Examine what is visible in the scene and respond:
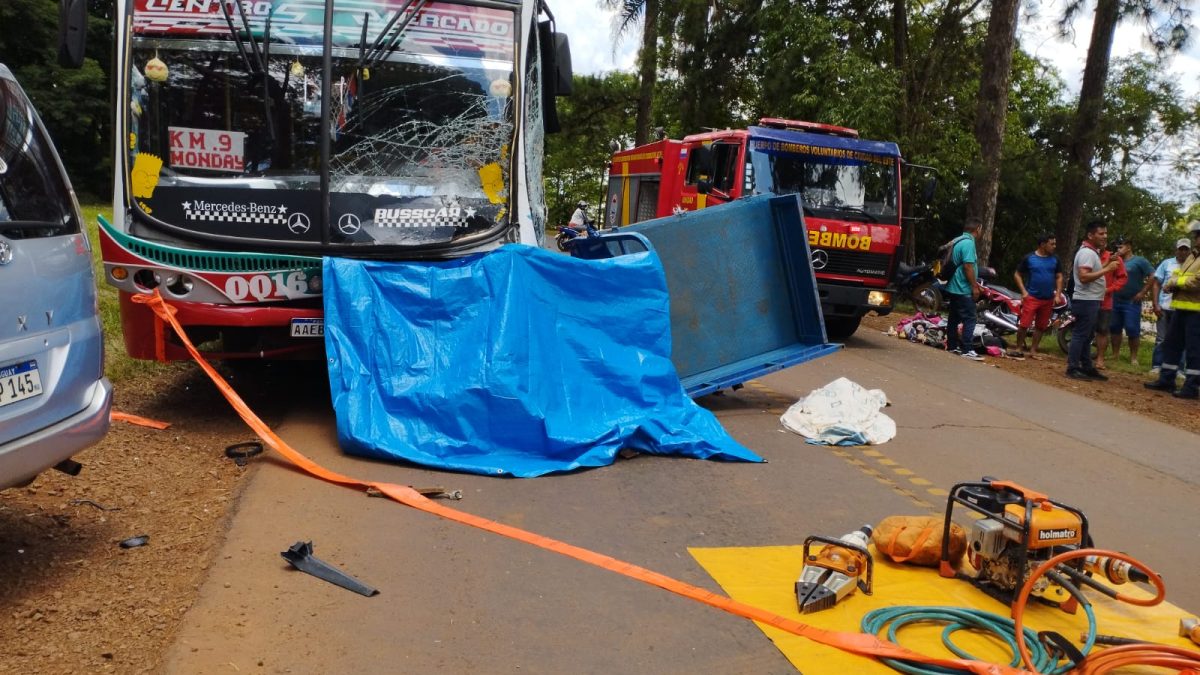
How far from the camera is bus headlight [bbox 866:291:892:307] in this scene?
1378 cm

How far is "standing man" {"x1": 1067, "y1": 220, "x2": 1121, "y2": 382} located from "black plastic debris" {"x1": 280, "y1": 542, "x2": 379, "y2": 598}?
35.4 ft

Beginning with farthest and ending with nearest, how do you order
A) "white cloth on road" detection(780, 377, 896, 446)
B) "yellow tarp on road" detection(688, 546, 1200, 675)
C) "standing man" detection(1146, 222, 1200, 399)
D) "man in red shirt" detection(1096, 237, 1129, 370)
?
1. "man in red shirt" detection(1096, 237, 1129, 370)
2. "standing man" detection(1146, 222, 1200, 399)
3. "white cloth on road" detection(780, 377, 896, 446)
4. "yellow tarp on road" detection(688, 546, 1200, 675)

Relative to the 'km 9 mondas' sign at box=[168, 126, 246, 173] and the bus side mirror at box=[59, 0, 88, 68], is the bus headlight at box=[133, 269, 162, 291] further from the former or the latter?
the bus side mirror at box=[59, 0, 88, 68]

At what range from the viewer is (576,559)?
483 cm

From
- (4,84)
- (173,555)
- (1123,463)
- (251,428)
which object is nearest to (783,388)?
(1123,463)

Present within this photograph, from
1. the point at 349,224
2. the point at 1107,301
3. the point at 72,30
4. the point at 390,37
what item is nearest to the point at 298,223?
the point at 349,224

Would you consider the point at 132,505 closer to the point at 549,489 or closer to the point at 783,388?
the point at 549,489

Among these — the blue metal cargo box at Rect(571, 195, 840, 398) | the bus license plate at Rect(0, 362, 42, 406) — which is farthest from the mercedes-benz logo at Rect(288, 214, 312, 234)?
the bus license plate at Rect(0, 362, 42, 406)

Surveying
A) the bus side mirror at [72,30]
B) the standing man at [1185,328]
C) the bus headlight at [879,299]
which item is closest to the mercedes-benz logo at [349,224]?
the bus side mirror at [72,30]

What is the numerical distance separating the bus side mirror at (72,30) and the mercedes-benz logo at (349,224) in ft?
6.56

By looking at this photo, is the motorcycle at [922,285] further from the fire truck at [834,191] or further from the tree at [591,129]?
the tree at [591,129]

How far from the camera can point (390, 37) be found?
23.3ft

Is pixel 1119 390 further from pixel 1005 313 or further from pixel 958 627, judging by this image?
pixel 958 627

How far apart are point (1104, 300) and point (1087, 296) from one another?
1.17 m
